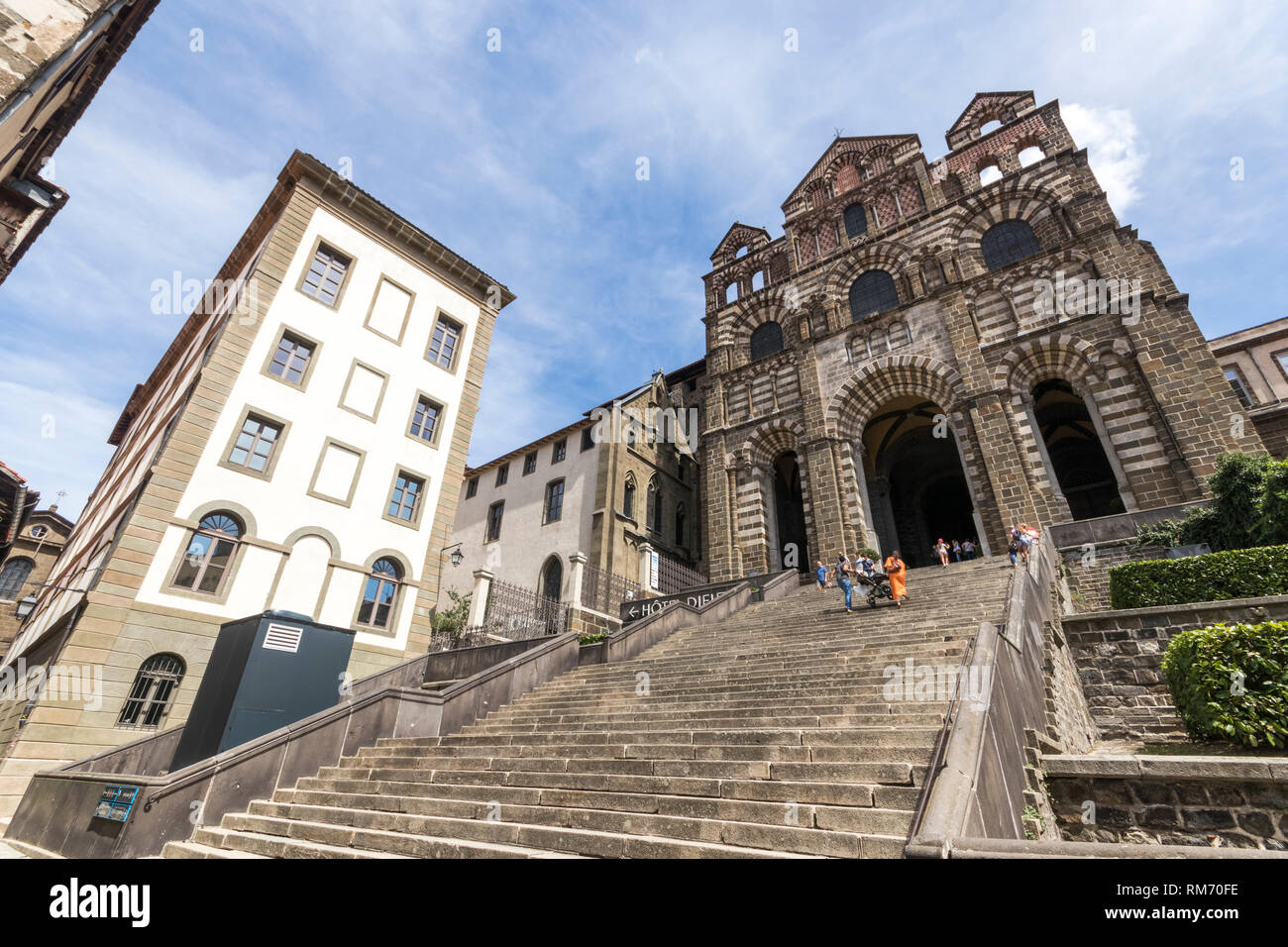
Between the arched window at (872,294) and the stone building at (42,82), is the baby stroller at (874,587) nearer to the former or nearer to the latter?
the stone building at (42,82)

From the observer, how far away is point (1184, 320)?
1603 cm

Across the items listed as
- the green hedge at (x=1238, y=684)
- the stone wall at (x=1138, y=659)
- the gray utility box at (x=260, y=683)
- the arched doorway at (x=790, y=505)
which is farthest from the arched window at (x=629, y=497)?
the green hedge at (x=1238, y=684)

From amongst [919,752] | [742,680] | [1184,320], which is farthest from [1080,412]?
[919,752]

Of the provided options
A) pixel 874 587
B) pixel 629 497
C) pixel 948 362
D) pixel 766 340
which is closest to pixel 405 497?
pixel 629 497

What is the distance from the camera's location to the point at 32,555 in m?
30.1

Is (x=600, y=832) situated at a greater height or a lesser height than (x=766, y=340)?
lesser

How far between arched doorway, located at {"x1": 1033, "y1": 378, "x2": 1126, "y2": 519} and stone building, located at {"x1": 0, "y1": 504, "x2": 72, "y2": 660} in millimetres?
47690

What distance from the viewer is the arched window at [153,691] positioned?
10.6m

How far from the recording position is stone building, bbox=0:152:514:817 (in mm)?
10914

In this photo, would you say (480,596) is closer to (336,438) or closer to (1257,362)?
(336,438)

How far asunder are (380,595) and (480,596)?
2.53m
